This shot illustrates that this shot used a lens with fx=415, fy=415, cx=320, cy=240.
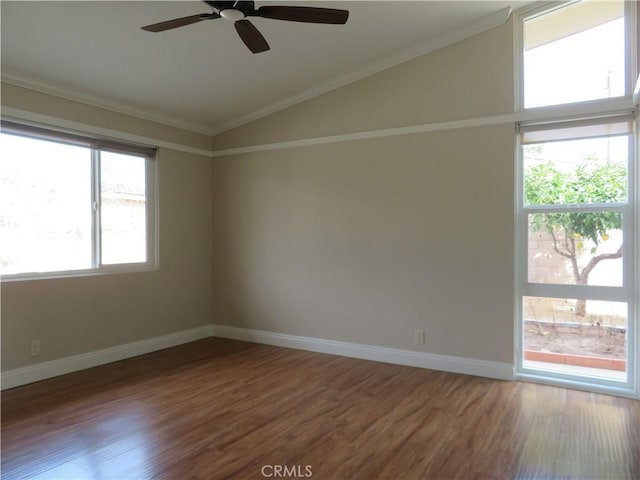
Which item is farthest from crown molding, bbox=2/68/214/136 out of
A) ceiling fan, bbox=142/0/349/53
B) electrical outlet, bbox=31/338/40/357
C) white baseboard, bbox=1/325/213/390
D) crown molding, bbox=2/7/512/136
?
white baseboard, bbox=1/325/213/390

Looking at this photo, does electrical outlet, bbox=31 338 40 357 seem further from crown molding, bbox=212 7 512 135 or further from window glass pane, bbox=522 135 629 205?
window glass pane, bbox=522 135 629 205

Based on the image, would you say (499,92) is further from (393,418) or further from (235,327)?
(235,327)

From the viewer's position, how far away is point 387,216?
13.7 feet

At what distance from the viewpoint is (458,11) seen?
3.46 metres

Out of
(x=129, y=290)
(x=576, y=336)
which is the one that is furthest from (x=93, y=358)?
(x=576, y=336)

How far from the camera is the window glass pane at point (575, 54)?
11.0 ft

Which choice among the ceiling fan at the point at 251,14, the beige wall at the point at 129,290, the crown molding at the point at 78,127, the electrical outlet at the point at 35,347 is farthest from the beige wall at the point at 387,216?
the electrical outlet at the point at 35,347

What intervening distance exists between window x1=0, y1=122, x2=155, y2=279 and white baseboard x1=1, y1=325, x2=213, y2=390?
787 millimetres

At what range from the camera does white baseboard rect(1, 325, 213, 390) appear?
11.3ft

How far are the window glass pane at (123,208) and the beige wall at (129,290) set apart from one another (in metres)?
0.21

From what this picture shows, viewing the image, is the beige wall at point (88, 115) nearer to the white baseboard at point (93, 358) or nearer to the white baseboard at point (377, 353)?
the white baseboard at point (93, 358)

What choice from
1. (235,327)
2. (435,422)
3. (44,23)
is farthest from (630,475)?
(44,23)

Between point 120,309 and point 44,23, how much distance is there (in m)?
2.59

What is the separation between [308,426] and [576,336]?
242 centimetres
